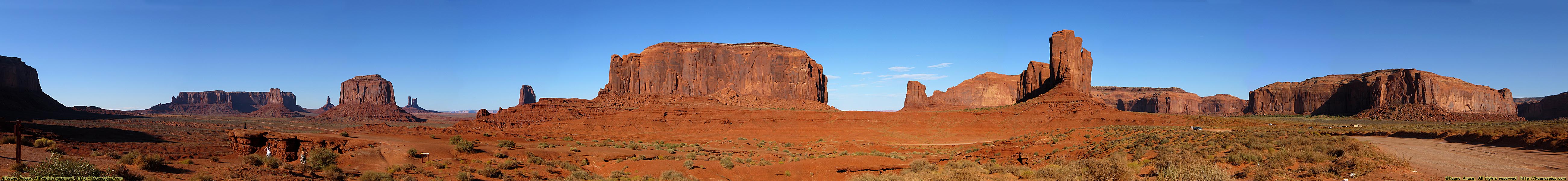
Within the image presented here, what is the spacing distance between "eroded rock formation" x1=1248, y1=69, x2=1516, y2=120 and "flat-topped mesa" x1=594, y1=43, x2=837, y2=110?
67.8m

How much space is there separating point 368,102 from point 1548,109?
187m

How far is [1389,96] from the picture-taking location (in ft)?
270

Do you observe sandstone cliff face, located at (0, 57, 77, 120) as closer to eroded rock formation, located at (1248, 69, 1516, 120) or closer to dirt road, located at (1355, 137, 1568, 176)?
dirt road, located at (1355, 137, 1568, 176)

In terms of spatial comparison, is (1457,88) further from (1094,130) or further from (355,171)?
(355,171)

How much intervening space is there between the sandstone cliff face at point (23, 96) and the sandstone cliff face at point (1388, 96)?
142945 millimetres

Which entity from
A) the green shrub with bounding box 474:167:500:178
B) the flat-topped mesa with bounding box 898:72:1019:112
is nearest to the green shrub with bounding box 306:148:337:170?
the green shrub with bounding box 474:167:500:178

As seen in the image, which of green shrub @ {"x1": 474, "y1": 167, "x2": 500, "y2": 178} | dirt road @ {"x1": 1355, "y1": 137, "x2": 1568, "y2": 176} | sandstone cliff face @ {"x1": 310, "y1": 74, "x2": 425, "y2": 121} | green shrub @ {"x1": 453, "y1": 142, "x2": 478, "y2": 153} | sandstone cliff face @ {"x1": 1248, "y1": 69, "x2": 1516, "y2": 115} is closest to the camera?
dirt road @ {"x1": 1355, "y1": 137, "x2": 1568, "y2": 176}

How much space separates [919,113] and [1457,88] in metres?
73.3

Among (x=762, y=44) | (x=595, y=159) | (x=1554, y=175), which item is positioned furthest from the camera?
(x=762, y=44)

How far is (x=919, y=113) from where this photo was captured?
56688mm

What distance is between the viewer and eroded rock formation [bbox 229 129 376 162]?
84.2 feet

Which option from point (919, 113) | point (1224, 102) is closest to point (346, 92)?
point (919, 113)

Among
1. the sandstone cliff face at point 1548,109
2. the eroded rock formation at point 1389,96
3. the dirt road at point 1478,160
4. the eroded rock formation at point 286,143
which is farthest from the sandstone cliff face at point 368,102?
the sandstone cliff face at point 1548,109

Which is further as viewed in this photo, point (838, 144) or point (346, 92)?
point (346, 92)
